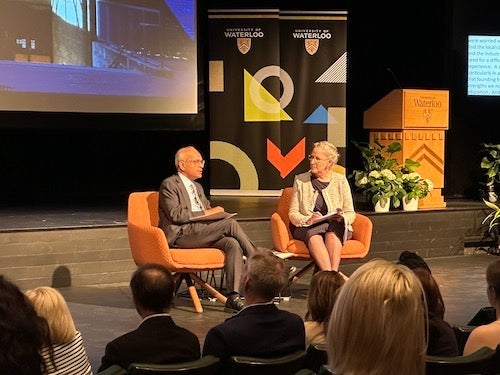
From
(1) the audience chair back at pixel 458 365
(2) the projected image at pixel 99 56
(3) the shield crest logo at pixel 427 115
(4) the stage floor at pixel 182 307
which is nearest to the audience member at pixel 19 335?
(1) the audience chair back at pixel 458 365

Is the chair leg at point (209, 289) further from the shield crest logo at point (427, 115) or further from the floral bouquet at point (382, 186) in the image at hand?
the shield crest logo at point (427, 115)

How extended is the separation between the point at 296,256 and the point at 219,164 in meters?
3.38

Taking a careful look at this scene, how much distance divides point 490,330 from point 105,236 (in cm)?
435

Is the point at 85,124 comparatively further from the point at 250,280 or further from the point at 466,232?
the point at 250,280

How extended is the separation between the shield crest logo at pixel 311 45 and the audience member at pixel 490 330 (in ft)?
22.3

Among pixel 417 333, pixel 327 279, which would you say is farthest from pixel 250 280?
pixel 417 333

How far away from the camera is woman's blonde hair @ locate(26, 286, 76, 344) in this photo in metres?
2.82

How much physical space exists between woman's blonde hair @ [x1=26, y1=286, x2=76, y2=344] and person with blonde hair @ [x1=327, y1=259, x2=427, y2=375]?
1.34m

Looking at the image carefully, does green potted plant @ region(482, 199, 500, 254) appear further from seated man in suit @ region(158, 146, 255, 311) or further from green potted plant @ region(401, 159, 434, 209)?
seated man in suit @ region(158, 146, 255, 311)

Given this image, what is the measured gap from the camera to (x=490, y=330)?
2.89m

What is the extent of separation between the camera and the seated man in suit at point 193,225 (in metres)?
5.90

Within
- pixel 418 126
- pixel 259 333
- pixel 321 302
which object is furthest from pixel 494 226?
pixel 259 333

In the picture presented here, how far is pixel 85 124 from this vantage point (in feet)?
27.3

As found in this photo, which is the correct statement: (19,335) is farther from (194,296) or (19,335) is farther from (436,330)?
(194,296)
